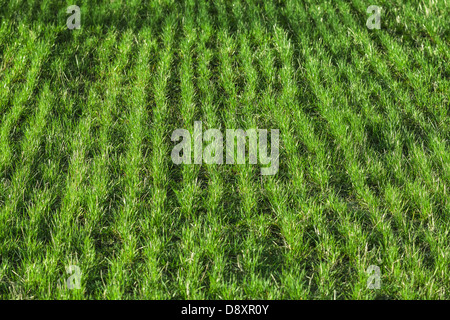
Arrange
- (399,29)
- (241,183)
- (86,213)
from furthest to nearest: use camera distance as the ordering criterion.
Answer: (399,29) → (241,183) → (86,213)

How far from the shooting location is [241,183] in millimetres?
3129

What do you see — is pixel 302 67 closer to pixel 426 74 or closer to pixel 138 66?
pixel 426 74

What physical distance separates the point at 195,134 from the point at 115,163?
2.00ft

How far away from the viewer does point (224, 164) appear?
328cm

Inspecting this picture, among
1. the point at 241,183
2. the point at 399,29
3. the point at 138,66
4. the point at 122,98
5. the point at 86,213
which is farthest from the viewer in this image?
the point at 399,29

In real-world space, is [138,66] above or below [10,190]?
above

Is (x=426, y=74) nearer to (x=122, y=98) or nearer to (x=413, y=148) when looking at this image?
(x=413, y=148)

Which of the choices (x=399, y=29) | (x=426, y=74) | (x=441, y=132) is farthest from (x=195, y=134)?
(x=399, y=29)

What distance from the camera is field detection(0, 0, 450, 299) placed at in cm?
252

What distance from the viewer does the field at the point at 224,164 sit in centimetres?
252

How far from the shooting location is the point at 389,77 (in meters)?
4.09

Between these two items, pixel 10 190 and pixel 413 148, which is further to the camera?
pixel 413 148

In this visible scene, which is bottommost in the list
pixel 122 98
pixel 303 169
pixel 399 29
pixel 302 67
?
pixel 303 169

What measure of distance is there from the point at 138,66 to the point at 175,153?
49.2 inches
